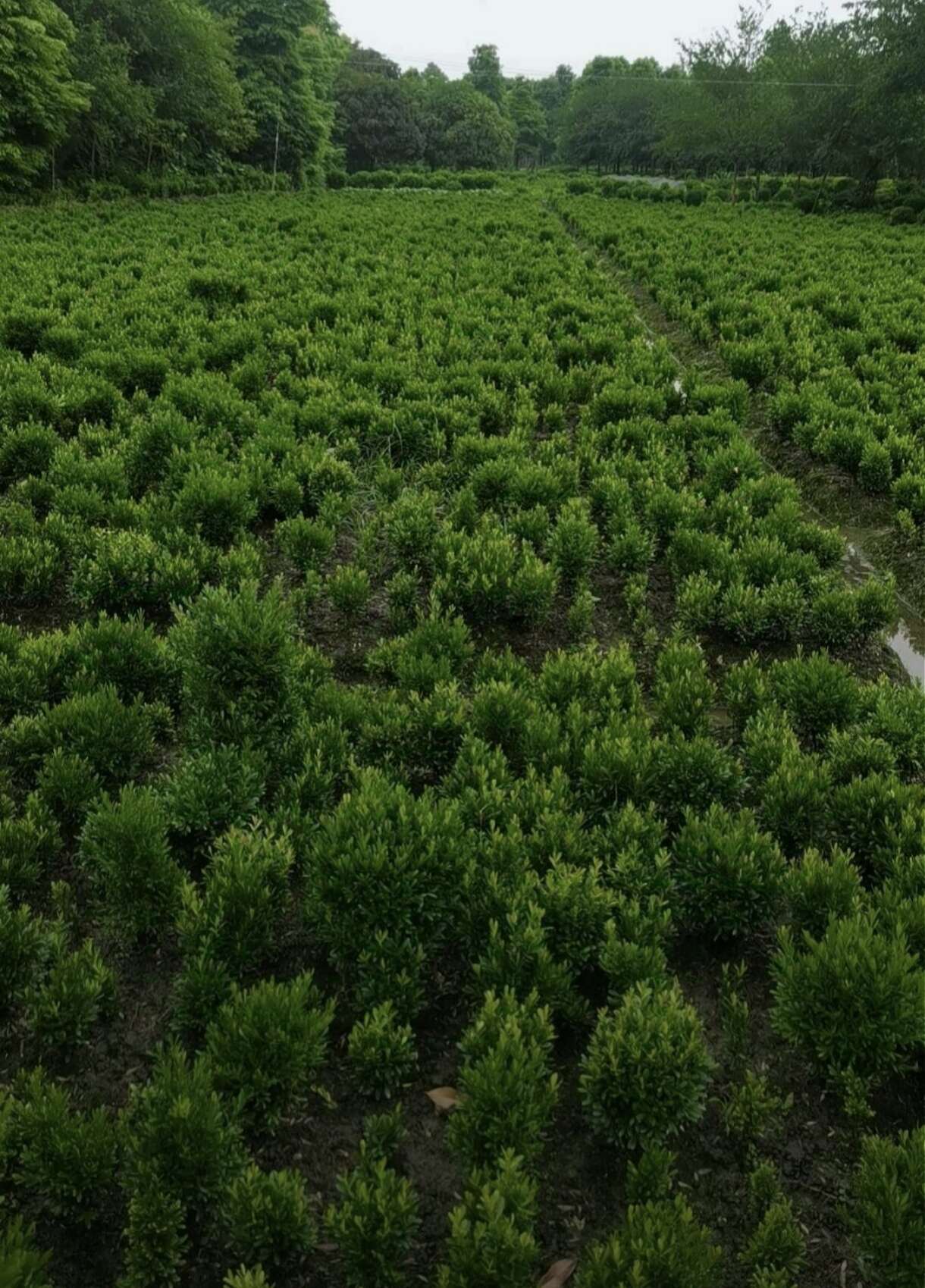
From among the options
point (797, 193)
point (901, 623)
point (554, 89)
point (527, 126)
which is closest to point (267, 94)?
point (797, 193)

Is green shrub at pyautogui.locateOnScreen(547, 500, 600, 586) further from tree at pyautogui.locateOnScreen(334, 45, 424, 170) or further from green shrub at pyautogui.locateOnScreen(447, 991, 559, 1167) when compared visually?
tree at pyautogui.locateOnScreen(334, 45, 424, 170)

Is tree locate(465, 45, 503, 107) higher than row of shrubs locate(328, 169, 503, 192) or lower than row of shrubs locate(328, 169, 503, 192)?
higher

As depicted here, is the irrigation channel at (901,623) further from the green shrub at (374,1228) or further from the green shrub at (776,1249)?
the green shrub at (374,1228)

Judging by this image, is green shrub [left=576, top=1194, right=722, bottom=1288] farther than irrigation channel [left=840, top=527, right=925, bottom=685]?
No

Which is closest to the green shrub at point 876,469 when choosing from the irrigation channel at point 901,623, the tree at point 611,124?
the irrigation channel at point 901,623

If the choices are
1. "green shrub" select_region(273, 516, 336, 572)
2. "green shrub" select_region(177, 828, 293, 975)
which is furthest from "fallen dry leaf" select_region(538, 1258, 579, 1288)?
"green shrub" select_region(273, 516, 336, 572)
